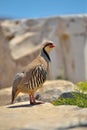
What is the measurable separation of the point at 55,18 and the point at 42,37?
4.70ft

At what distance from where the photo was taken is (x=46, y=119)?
5562 millimetres

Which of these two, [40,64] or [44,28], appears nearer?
[40,64]

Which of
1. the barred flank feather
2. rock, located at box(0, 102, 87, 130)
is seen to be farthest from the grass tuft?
rock, located at box(0, 102, 87, 130)

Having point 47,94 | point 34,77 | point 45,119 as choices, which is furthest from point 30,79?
point 45,119

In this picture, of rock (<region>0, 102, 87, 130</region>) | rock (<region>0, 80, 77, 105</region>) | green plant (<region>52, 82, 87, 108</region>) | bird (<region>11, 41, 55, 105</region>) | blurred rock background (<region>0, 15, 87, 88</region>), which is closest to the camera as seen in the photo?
rock (<region>0, 102, 87, 130</region>)

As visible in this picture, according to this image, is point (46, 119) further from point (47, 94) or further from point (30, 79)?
point (47, 94)

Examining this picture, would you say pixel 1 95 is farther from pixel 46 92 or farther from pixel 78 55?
pixel 78 55

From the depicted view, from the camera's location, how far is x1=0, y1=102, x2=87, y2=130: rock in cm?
449

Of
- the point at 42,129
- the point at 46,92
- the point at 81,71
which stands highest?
the point at 81,71

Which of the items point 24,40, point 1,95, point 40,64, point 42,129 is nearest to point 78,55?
point 24,40

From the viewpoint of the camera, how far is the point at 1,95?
38.3 feet

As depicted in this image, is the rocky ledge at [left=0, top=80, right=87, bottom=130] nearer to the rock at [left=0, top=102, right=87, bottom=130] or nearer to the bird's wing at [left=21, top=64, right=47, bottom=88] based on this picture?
the rock at [left=0, top=102, right=87, bottom=130]

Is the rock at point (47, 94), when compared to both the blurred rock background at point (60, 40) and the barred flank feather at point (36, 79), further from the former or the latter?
the blurred rock background at point (60, 40)

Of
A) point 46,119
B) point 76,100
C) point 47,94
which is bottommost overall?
point 46,119
